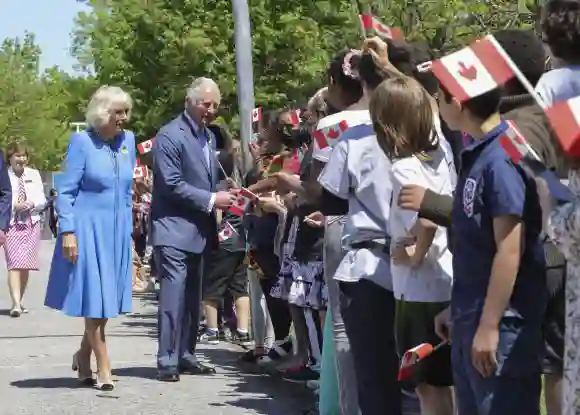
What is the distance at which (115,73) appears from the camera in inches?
1410

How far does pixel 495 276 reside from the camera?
4020mm

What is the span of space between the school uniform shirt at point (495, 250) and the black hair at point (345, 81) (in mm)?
1821

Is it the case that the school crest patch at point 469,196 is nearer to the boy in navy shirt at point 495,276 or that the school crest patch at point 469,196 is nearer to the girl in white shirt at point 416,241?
the boy in navy shirt at point 495,276

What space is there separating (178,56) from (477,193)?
22400 millimetres

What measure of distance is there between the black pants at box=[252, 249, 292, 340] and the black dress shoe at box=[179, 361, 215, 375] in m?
0.77

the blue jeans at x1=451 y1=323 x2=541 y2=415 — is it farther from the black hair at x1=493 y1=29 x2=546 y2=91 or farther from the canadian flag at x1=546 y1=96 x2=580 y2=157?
the canadian flag at x1=546 y1=96 x2=580 y2=157

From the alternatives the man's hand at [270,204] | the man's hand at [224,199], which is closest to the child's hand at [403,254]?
the man's hand at [270,204]

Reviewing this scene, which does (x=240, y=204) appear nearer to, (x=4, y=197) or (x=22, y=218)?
(x=4, y=197)

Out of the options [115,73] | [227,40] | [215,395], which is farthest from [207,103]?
[115,73]

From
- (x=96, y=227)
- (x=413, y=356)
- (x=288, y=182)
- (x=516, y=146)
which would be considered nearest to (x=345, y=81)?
(x=288, y=182)

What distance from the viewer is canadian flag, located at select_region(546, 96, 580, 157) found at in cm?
314

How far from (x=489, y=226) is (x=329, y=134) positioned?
6.25ft

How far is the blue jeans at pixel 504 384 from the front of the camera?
409cm

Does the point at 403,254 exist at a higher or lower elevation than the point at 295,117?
lower
